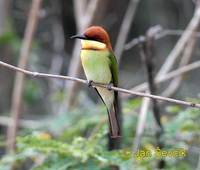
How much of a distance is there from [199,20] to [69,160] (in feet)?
4.11

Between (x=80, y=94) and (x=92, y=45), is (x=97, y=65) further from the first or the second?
(x=80, y=94)

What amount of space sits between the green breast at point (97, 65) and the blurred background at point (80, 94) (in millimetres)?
207

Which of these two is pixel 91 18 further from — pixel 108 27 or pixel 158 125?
pixel 108 27

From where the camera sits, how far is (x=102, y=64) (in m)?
2.40

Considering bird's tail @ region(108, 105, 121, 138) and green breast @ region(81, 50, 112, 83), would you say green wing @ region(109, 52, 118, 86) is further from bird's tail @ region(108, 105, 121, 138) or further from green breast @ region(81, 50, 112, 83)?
bird's tail @ region(108, 105, 121, 138)

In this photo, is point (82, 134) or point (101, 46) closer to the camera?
point (101, 46)

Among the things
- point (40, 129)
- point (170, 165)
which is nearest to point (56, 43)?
point (40, 129)

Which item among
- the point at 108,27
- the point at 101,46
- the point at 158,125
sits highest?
the point at 108,27

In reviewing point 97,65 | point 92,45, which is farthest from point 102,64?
point 92,45

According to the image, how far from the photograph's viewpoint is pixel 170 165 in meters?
2.73

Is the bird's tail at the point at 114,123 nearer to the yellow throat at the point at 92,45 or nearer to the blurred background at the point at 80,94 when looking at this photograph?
the blurred background at the point at 80,94

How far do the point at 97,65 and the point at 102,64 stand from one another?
2 cm

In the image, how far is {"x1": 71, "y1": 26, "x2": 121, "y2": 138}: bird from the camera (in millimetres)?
2221

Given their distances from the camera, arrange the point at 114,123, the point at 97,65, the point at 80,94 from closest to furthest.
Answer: the point at 114,123
the point at 97,65
the point at 80,94
